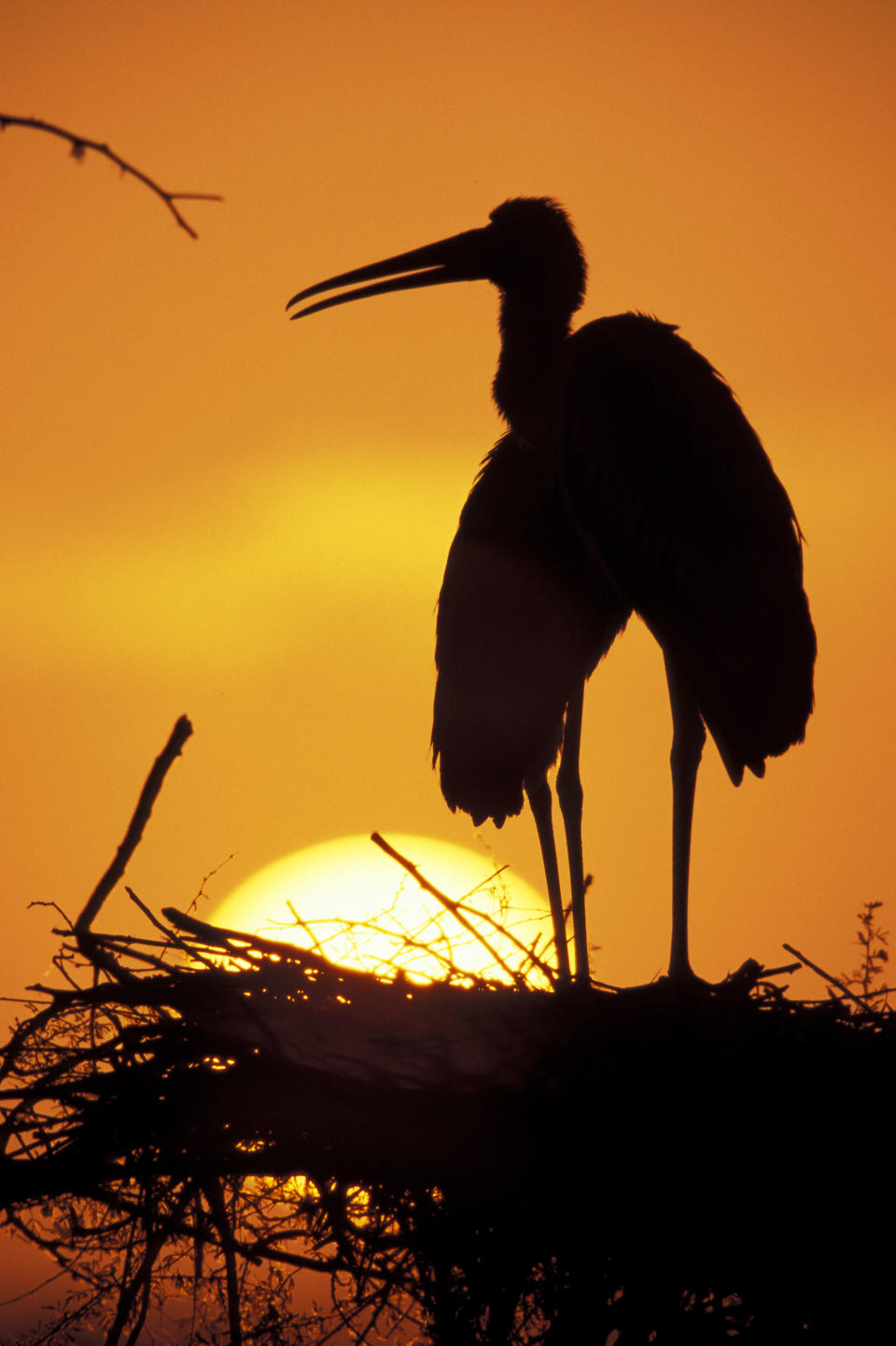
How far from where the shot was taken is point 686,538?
18.6ft

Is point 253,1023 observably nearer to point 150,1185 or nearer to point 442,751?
point 150,1185

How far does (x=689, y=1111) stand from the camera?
3.86 meters

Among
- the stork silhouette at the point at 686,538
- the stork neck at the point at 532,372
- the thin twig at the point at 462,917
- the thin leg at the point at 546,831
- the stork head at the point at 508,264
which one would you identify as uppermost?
the stork head at the point at 508,264

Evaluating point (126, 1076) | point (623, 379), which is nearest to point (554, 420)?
point (623, 379)

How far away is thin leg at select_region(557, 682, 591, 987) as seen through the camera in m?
5.93

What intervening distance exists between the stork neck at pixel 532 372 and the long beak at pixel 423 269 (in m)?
0.29

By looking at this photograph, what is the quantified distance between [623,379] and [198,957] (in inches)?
118

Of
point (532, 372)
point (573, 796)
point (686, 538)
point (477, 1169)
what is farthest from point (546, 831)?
point (477, 1169)

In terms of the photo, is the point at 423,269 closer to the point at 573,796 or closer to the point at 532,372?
the point at 532,372

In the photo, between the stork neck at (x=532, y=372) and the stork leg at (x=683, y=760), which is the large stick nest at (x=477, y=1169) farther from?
the stork neck at (x=532, y=372)

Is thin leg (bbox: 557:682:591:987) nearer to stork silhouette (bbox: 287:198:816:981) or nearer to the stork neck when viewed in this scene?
stork silhouette (bbox: 287:198:816:981)

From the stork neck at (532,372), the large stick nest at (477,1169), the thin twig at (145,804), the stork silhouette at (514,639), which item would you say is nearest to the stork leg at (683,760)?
the stork silhouette at (514,639)

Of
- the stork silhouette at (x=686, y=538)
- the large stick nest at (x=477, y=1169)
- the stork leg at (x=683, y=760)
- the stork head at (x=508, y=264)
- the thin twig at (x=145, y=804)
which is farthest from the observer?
the stork head at (x=508, y=264)

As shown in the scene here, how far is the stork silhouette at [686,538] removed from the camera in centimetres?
555
